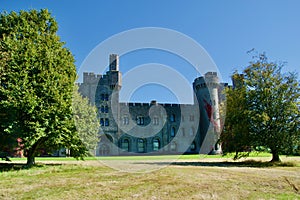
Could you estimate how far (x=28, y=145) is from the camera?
13.2m

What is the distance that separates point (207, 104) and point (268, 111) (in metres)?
29.1

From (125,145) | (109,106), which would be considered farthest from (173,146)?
(109,106)

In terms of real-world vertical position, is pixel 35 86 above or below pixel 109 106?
below

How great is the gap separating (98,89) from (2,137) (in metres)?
30.7

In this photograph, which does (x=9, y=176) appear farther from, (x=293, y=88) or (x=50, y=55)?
(x=293, y=88)

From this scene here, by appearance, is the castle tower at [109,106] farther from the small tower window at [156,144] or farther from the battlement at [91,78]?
the small tower window at [156,144]

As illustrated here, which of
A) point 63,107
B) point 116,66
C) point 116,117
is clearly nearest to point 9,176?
point 63,107

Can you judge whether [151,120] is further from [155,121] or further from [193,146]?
[193,146]

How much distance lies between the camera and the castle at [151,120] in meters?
43.2

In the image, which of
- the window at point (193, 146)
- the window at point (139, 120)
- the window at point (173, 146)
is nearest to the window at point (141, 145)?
the window at point (139, 120)

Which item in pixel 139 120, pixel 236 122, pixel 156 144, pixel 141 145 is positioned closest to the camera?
pixel 236 122

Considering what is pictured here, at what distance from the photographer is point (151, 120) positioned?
46.8 metres

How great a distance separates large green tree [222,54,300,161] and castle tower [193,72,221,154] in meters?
25.8

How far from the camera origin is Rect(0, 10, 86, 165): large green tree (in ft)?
43.5
